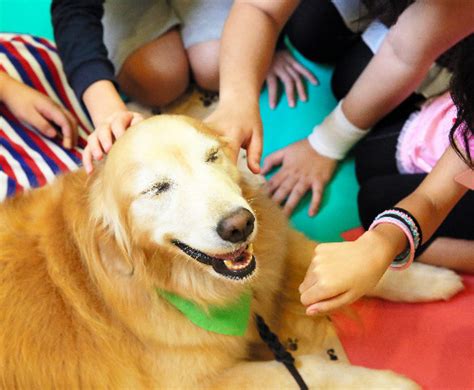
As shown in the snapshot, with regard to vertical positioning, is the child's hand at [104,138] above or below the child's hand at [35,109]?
above

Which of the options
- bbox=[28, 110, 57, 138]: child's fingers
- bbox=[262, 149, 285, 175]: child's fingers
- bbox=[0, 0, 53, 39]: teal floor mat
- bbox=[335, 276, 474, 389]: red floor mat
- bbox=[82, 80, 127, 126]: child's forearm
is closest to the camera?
bbox=[335, 276, 474, 389]: red floor mat

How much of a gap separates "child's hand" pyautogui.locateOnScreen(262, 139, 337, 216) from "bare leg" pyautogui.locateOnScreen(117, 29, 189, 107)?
462 mm

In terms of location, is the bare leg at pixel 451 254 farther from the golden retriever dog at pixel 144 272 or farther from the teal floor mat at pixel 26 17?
the teal floor mat at pixel 26 17

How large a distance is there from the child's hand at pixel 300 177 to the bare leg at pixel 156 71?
0.46 m

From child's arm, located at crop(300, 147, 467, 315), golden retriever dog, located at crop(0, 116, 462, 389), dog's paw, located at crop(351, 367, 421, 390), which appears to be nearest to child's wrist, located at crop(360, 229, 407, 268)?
child's arm, located at crop(300, 147, 467, 315)

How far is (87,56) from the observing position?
49.3 inches

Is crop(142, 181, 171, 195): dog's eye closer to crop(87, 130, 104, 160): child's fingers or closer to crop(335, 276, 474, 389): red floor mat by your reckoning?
crop(87, 130, 104, 160): child's fingers

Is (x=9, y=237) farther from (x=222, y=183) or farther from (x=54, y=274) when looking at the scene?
(x=222, y=183)

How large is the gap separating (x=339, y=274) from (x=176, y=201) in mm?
271

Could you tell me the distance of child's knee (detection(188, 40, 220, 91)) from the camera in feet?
5.22

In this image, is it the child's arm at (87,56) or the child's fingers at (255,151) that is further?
the child's arm at (87,56)

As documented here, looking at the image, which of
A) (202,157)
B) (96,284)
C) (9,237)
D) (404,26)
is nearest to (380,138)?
(404,26)

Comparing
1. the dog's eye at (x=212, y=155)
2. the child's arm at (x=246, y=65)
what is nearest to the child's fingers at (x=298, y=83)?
the child's arm at (x=246, y=65)

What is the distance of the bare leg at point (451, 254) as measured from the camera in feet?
3.83
